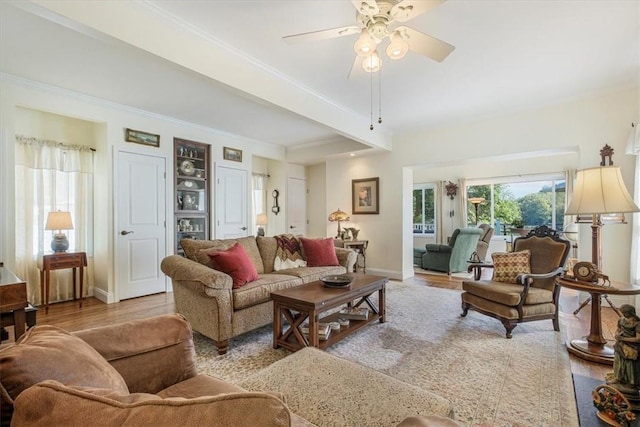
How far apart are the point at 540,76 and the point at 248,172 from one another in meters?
4.65

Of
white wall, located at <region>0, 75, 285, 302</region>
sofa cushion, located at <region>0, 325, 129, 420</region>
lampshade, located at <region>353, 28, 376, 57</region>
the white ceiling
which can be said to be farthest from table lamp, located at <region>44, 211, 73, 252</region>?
lampshade, located at <region>353, 28, 376, 57</region>

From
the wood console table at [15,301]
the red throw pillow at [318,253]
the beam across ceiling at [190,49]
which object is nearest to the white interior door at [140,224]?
the wood console table at [15,301]

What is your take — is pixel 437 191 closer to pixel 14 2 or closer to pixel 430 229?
pixel 430 229

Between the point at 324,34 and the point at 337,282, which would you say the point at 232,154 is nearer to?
the point at 337,282

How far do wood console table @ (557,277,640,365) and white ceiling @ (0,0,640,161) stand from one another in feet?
6.80

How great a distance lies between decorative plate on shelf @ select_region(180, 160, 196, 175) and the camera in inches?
193

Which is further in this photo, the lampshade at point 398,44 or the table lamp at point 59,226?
the table lamp at point 59,226

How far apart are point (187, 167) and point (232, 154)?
2.95ft

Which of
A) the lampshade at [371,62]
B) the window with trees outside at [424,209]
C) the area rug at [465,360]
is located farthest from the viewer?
the window with trees outside at [424,209]

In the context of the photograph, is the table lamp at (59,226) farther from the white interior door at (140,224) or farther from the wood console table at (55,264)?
the white interior door at (140,224)

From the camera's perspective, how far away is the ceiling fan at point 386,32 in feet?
5.71

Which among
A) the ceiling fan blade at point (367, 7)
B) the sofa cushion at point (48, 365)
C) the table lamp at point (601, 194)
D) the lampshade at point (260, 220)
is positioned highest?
the ceiling fan blade at point (367, 7)

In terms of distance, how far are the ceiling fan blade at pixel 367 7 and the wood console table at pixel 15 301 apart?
2.76 m

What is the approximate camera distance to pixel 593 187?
244cm
